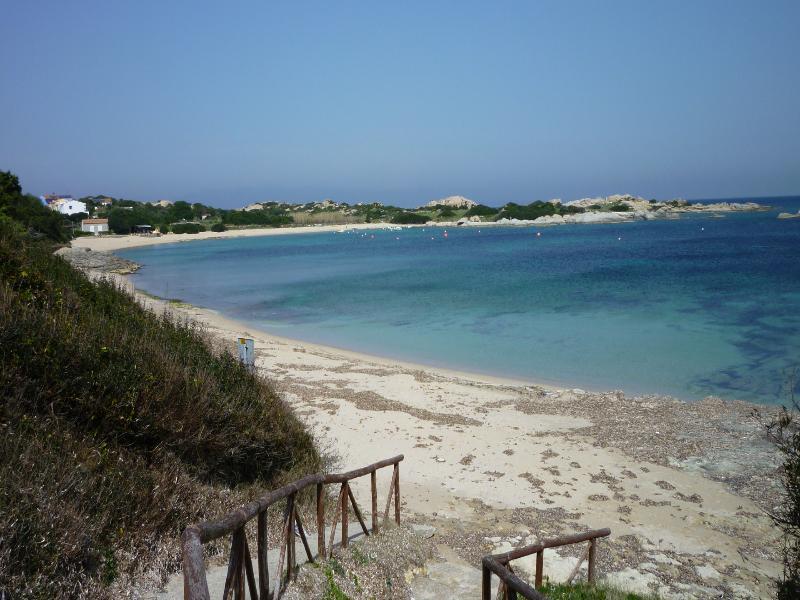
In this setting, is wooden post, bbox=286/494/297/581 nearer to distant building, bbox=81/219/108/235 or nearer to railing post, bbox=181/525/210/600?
railing post, bbox=181/525/210/600

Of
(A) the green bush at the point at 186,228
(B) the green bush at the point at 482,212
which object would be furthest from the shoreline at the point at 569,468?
(B) the green bush at the point at 482,212

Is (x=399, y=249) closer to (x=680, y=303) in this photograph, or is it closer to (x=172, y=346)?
(x=680, y=303)

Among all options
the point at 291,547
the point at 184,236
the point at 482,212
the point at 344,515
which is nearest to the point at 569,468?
the point at 344,515

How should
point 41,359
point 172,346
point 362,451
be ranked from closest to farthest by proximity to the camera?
point 41,359 → point 172,346 → point 362,451

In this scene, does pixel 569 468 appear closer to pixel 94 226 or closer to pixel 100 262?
pixel 100 262

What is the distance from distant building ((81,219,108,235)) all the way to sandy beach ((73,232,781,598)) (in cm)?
8384

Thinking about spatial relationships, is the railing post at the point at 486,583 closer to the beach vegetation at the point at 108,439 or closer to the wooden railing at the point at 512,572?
the wooden railing at the point at 512,572

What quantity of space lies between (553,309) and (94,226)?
78855 mm

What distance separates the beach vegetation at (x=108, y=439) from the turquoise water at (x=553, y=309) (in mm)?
12243

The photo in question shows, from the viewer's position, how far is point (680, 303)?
29.8 meters

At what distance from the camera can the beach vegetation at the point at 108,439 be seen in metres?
3.60

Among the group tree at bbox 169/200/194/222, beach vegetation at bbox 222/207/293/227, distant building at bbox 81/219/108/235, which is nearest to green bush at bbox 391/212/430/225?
beach vegetation at bbox 222/207/293/227

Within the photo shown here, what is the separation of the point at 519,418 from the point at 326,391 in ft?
14.4

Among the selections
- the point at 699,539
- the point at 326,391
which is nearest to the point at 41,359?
the point at 699,539
